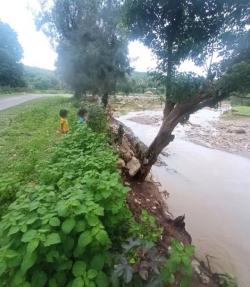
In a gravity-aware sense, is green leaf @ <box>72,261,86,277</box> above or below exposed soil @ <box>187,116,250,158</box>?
above

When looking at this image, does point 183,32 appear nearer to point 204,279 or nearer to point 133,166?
point 133,166

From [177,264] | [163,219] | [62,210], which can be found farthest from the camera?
[163,219]

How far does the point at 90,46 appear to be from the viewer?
20.7 metres

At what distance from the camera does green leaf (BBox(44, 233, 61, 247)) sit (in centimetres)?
219

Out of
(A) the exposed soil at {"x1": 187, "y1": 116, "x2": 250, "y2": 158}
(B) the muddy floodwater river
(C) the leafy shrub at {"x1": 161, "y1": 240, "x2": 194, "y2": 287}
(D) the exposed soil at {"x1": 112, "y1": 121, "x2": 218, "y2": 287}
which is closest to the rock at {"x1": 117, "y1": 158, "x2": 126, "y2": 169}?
(D) the exposed soil at {"x1": 112, "y1": 121, "x2": 218, "y2": 287}

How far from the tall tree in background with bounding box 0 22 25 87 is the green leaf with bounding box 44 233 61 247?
47776 mm

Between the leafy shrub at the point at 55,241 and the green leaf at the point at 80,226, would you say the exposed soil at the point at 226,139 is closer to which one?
the leafy shrub at the point at 55,241

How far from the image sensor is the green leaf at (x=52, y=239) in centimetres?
219

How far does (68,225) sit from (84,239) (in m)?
0.17

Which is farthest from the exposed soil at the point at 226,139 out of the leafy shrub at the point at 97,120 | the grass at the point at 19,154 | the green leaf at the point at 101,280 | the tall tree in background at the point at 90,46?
the green leaf at the point at 101,280

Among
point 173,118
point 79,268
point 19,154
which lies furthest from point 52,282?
point 173,118

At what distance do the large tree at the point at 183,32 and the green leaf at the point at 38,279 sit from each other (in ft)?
17.9

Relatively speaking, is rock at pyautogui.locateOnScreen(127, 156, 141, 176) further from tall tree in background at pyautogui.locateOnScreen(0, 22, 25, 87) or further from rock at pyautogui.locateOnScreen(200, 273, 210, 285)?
tall tree in background at pyautogui.locateOnScreen(0, 22, 25, 87)

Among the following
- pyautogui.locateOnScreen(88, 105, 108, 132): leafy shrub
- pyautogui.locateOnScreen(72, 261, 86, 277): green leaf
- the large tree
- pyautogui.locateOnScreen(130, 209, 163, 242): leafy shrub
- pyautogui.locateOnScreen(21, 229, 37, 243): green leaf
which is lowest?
pyautogui.locateOnScreen(88, 105, 108, 132): leafy shrub
